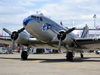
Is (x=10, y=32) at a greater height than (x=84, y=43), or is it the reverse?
(x=10, y=32)

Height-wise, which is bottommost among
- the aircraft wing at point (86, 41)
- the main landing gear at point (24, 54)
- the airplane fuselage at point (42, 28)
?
the main landing gear at point (24, 54)

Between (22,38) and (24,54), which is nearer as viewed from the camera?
(22,38)

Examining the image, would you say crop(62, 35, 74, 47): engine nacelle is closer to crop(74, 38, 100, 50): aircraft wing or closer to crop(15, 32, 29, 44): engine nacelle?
crop(74, 38, 100, 50): aircraft wing

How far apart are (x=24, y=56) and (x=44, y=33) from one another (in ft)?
16.6

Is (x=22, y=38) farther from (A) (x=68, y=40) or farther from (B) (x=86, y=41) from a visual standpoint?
(B) (x=86, y=41)

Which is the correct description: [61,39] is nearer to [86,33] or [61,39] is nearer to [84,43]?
[84,43]

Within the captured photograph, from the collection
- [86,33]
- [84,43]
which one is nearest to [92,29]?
[86,33]

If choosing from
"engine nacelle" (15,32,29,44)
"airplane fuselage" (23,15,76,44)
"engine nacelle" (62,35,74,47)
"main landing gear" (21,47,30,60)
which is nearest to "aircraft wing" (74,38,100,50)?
"engine nacelle" (62,35,74,47)

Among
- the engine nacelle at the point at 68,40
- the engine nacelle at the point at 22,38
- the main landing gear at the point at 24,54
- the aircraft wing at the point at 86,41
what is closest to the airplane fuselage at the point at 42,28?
the engine nacelle at the point at 68,40

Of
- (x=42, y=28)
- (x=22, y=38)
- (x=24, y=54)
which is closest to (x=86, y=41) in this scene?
(x=42, y=28)

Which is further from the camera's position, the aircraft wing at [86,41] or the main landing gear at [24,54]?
the main landing gear at [24,54]

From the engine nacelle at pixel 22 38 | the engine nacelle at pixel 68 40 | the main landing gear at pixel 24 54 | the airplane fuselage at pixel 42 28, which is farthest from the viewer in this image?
the main landing gear at pixel 24 54

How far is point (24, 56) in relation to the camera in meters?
23.0

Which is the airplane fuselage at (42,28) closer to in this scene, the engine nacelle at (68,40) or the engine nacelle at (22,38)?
the engine nacelle at (68,40)
